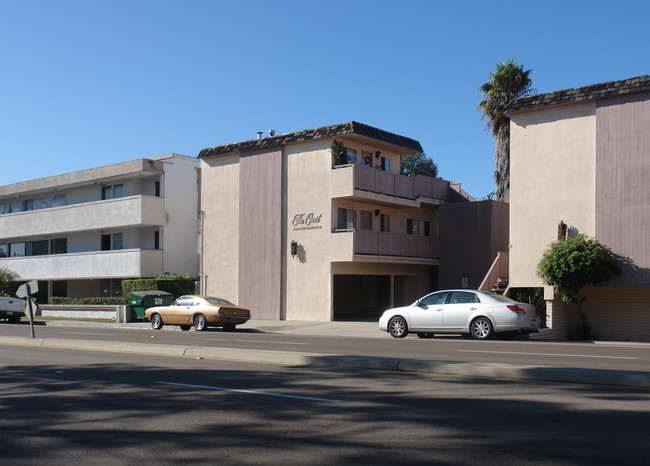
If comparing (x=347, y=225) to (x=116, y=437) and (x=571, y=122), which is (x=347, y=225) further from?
(x=116, y=437)

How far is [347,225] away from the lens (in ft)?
104

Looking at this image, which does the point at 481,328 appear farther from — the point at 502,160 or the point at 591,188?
the point at 502,160

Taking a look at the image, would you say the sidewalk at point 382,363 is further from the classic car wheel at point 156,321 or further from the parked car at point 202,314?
the classic car wheel at point 156,321

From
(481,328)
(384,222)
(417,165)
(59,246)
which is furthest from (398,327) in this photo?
(417,165)

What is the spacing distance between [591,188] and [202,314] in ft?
48.5

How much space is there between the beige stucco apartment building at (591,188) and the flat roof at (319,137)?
317 inches

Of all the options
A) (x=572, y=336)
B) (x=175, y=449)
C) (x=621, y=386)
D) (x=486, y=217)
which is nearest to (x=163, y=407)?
(x=175, y=449)

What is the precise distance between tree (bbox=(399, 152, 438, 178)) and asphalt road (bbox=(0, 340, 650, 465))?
52427 mm

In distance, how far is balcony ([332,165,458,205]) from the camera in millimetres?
30141

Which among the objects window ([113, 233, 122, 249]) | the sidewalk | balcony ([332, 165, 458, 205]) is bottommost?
the sidewalk

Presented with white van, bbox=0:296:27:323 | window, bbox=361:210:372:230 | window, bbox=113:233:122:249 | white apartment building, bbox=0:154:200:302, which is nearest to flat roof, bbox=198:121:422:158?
window, bbox=361:210:372:230

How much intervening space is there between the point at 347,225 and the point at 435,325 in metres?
12.0

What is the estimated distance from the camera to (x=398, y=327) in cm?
2131

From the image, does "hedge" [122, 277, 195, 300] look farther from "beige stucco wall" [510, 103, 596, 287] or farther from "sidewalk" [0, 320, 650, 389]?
"beige stucco wall" [510, 103, 596, 287]
